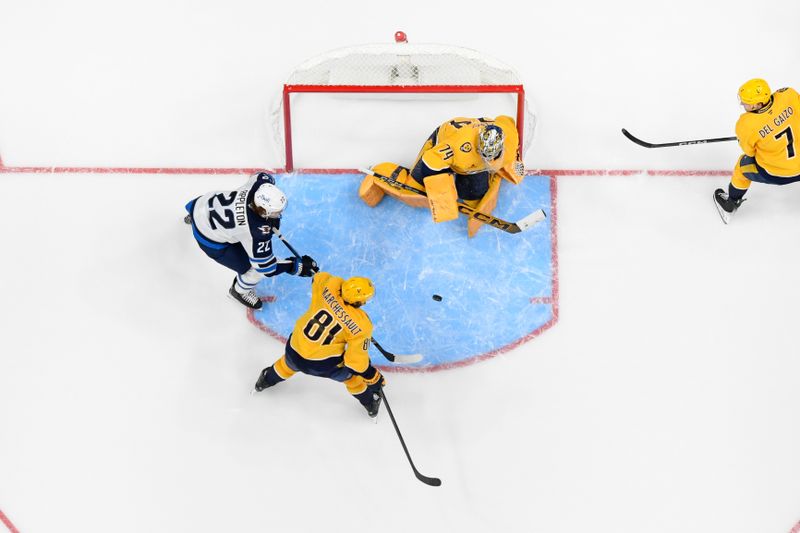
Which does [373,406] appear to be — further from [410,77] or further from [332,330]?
[410,77]

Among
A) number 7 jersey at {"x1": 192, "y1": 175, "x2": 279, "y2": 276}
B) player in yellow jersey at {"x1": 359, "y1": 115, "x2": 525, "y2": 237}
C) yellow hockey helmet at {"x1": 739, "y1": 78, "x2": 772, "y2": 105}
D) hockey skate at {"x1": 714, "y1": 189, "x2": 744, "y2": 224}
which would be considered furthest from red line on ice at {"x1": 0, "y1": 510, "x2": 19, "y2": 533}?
yellow hockey helmet at {"x1": 739, "y1": 78, "x2": 772, "y2": 105}

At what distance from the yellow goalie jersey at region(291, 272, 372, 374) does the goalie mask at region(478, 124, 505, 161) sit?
113 cm

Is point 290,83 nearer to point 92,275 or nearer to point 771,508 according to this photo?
point 92,275

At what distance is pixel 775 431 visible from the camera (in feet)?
19.5

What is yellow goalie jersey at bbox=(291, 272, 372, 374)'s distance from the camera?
5293 mm

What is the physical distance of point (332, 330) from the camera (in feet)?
17.4

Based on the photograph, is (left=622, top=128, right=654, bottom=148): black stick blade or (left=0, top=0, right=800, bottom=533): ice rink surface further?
(left=622, top=128, right=654, bottom=148): black stick blade

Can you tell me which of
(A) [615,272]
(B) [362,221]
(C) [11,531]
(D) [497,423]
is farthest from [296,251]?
(C) [11,531]

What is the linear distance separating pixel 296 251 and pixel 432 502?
71.5 inches

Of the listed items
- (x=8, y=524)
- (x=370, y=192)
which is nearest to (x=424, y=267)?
(x=370, y=192)

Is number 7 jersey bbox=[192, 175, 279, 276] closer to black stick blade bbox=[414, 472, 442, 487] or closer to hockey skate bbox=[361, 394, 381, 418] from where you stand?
hockey skate bbox=[361, 394, 381, 418]

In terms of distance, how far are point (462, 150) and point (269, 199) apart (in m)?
1.21

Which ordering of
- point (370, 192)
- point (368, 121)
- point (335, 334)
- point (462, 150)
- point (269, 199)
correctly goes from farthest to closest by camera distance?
point (368, 121), point (370, 192), point (462, 150), point (335, 334), point (269, 199)

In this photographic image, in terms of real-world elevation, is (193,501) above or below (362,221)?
below
